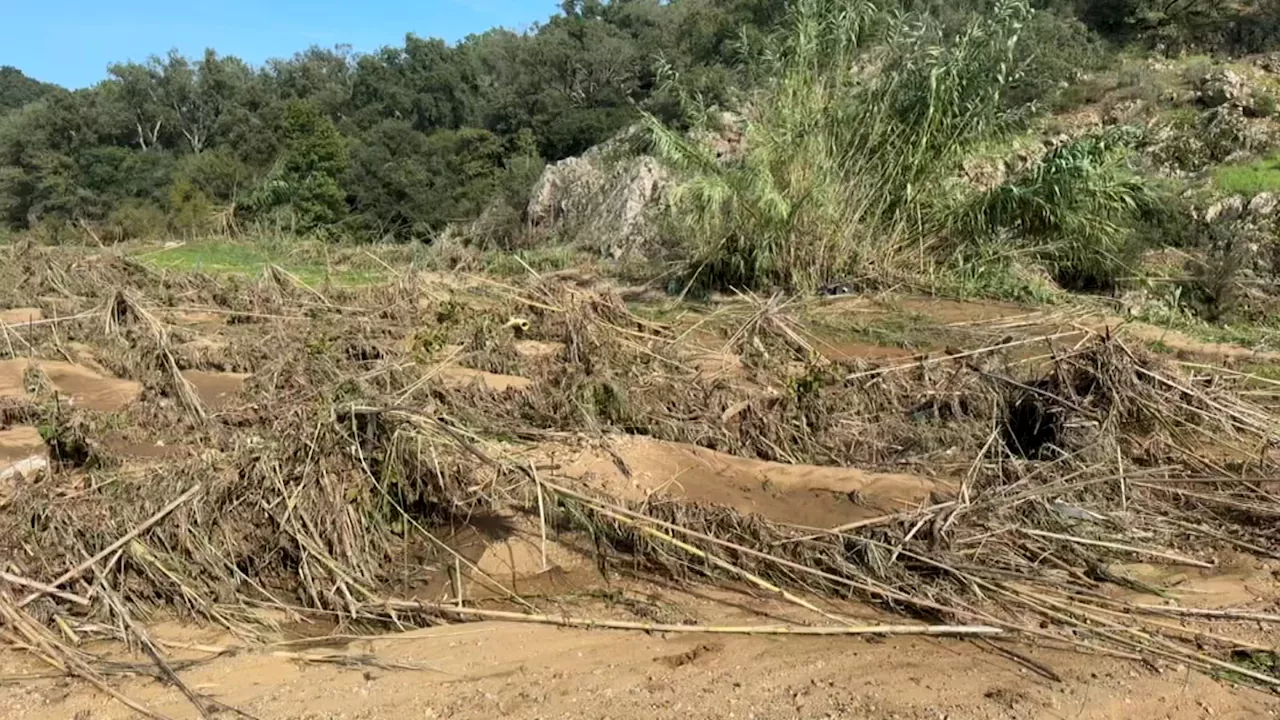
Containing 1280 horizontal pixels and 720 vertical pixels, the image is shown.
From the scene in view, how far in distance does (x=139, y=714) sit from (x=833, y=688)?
2179 mm

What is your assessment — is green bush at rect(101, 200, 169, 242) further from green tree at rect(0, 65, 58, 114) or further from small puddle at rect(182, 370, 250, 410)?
green tree at rect(0, 65, 58, 114)

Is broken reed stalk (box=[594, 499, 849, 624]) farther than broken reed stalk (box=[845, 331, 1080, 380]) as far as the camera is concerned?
No

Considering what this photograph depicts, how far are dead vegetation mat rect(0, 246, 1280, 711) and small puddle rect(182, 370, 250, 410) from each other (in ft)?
0.52

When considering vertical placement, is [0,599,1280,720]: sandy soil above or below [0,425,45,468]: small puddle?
below

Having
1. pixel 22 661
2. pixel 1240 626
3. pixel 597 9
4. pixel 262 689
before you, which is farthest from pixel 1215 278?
pixel 597 9

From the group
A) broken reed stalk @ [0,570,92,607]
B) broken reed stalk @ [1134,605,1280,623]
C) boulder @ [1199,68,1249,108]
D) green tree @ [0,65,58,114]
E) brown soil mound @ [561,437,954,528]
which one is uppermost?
green tree @ [0,65,58,114]

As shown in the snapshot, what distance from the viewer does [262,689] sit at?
124 inches

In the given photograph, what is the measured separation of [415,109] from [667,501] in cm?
3353

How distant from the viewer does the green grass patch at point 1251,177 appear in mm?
11820

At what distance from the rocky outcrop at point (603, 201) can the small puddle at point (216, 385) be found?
6.56 m

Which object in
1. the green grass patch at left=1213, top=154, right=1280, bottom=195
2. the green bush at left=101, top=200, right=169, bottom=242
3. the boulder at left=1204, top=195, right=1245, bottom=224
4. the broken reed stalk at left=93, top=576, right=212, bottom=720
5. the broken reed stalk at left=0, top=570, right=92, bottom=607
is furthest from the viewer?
the green bush at left=101, top=200, right=169, bottom=242

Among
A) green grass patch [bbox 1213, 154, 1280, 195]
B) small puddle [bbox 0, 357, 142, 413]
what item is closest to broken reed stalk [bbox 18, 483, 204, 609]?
small puddle [bbox 0, 357, 142, 413]

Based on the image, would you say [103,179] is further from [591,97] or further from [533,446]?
[533,446]

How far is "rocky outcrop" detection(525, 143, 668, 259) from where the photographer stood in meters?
14.4
